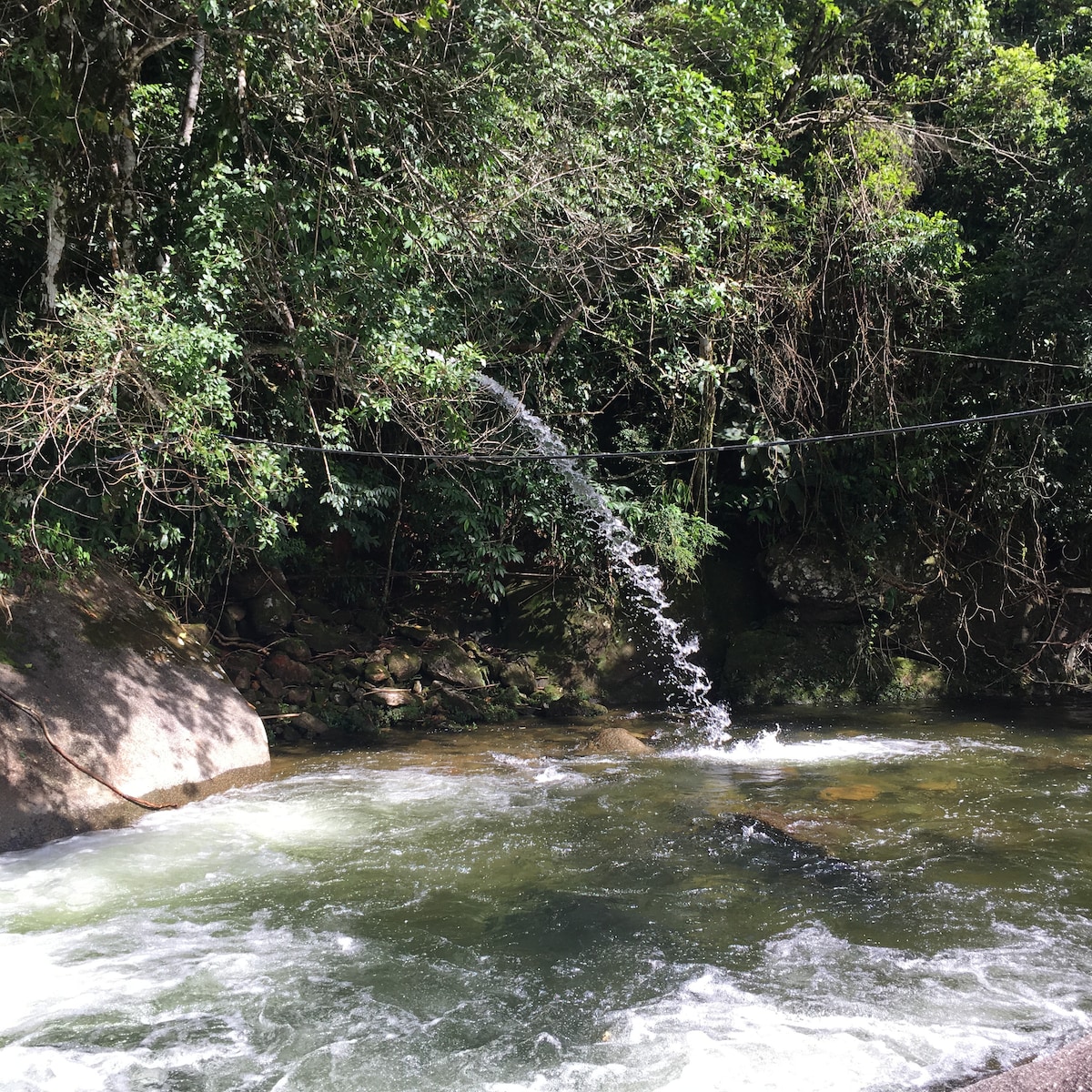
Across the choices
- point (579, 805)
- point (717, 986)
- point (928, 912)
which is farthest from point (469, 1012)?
point (579, 805)

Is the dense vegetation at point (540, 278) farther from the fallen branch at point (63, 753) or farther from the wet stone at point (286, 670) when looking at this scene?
the wet stone at point (286, 670)

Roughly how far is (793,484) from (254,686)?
18.2 feet

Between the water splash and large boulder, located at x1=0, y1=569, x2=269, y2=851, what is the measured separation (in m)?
3.17

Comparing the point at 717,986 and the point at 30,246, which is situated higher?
the point at 30,246

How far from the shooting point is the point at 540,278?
8.12 meters

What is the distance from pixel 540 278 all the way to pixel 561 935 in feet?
18.7

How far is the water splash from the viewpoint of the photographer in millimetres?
8336

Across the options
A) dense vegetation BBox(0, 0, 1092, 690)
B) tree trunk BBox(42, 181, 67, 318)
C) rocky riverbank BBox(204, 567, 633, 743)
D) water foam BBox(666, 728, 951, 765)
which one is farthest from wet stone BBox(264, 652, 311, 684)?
tree trunk BBox(42, 181, 67, 318)

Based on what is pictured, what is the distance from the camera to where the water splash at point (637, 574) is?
834 cm

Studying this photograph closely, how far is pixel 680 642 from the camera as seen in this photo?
31.7 feet

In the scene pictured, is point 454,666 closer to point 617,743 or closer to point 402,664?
point 402,664

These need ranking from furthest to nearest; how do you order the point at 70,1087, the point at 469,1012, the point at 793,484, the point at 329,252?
the point at 793,484, the point at 329,252, the point at 469,1012, the point at 70,1087

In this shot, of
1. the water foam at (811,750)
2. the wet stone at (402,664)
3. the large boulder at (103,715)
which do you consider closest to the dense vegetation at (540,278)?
the large boulder at (103,715)

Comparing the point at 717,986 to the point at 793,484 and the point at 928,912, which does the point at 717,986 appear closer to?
the point at 928,912
